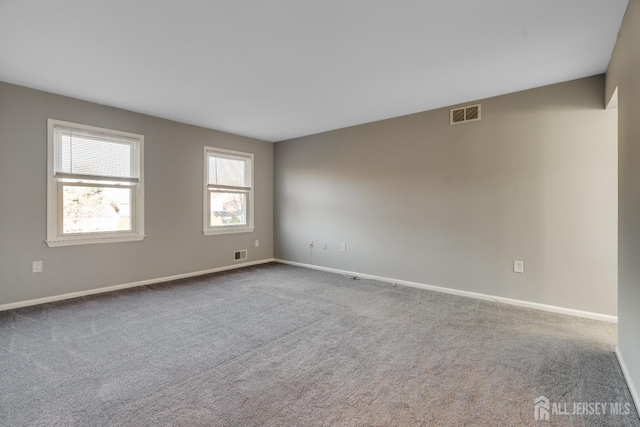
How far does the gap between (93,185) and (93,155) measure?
15.0 inches

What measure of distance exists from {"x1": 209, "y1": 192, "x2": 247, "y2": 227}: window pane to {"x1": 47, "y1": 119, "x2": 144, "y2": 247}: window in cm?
117

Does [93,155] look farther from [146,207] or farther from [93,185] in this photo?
[146,207]

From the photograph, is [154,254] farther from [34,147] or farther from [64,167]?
[34,147]

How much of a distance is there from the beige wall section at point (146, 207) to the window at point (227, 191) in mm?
129

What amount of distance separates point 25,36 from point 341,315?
140 inches

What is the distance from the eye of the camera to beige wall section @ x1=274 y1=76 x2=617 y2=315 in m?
2.96

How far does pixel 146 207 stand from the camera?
13.9ft

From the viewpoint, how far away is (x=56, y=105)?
3.47 m

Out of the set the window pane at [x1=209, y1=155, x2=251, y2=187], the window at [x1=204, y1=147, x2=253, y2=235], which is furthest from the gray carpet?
the window pane at [x1=209, y1=155, x2=251, y2=187]

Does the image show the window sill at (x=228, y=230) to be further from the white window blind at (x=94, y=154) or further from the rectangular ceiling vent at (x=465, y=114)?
the rectangular ceiling vent at (x=465, y=114)

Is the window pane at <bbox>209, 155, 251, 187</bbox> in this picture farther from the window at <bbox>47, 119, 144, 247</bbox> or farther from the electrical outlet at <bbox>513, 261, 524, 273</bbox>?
the electrical outlet at <bbox>513, 261, 524, 273</bbox>

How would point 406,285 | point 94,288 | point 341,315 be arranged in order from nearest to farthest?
1. point 341,315
2. point 94,288
3. point 406,285

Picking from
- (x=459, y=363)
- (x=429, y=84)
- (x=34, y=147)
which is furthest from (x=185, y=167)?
(x=459, y=363)

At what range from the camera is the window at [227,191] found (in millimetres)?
5008
